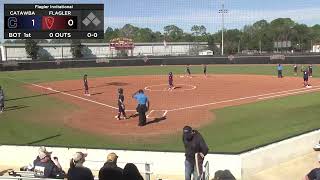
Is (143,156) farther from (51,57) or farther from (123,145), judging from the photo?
(51,57)

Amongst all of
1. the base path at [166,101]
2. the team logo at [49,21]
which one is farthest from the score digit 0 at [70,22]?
the base path at [166,101]

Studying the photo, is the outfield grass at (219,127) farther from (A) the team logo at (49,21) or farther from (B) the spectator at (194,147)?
(A) the team logo at (49,21)

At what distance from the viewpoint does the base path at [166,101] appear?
20.3m

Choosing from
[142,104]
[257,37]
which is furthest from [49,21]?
[257,37]

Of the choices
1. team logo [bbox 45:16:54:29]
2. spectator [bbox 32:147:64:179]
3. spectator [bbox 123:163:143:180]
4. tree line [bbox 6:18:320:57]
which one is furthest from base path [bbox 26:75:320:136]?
tree line [bbox 6:18:320:57]

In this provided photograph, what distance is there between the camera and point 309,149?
14.6 m

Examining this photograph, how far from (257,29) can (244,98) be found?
36.7m

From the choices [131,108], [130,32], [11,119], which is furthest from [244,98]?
[130,32]

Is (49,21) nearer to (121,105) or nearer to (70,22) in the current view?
(70,22)

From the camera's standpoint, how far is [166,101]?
27.9m
